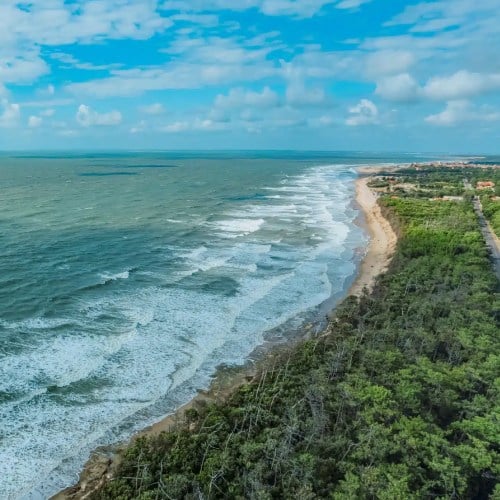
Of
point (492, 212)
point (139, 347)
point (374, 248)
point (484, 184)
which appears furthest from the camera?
point (484, 184)

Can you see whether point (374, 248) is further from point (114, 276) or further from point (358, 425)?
point (358, 425)

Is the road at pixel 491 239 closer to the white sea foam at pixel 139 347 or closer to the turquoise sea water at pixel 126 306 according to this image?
the turquoise sea water at pixel 126 306

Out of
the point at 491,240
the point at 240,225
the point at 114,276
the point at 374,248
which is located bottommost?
the point at 114,276

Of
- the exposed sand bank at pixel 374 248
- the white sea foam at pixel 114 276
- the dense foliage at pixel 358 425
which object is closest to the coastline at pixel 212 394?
the exposed sand bank at pixel 374 248

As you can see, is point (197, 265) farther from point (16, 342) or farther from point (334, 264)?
point (16, 342)

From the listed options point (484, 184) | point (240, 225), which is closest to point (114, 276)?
point (240, 225)

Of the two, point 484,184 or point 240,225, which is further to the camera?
point 484,184
